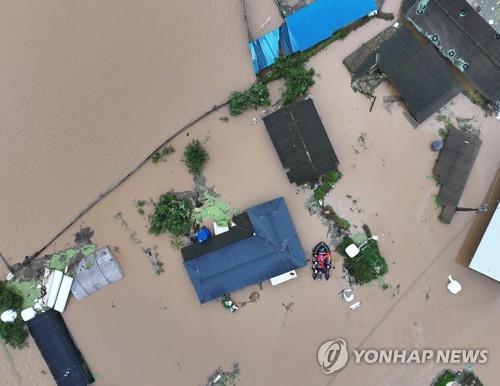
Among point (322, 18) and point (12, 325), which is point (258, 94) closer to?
point (322, 18)

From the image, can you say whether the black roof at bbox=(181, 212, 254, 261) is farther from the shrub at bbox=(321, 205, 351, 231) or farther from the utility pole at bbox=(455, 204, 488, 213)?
the utility pole at bbox=(455, 204, 488, 213)

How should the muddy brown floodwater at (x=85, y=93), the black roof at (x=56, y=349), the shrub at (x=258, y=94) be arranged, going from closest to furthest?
the shrub at (x=258, y=94) → the black roof at (x=56, y=349) → the muddy brown floodwater at (x=85, y=93)

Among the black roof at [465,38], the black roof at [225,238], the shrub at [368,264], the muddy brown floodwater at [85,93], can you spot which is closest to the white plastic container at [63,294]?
the muddy brown floodwater at [85,93]

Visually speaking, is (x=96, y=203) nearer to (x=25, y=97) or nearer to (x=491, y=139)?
(x=25, y=97)

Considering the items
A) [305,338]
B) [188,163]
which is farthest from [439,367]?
[188,163]

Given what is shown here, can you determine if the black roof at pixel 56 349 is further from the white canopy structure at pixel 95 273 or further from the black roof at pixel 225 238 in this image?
the black roof at pixel 225 238

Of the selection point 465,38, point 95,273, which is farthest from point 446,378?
point 95,273
